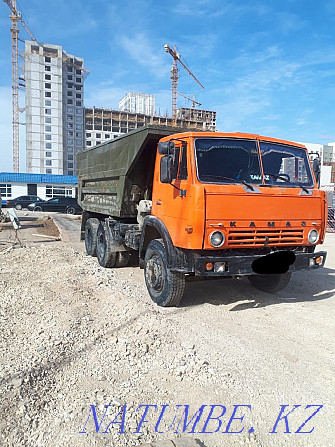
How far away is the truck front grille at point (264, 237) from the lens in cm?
470

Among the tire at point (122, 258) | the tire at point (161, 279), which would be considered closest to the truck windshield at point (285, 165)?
the tire at point (161, 279)

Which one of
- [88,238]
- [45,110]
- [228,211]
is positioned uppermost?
[45,110]

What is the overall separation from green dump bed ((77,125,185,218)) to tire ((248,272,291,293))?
9.14 ft

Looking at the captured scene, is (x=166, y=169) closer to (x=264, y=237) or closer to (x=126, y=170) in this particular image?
(x=264, y=237)

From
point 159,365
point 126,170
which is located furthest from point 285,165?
point 159,365

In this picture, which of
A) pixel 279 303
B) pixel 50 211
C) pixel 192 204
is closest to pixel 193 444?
pixel 192 204

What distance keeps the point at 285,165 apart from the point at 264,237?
1391mm

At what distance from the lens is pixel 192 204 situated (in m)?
4.57

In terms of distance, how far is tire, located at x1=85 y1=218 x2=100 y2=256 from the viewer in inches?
367

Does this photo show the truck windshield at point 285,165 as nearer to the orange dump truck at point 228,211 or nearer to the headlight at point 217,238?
the orange dump truck at point 228,211

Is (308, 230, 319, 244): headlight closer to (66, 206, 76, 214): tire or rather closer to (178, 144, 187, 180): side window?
(178, 144, 187, 180): side window

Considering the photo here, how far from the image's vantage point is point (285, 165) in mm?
5465

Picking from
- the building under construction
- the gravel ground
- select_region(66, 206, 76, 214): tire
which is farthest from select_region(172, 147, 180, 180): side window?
the building under construction

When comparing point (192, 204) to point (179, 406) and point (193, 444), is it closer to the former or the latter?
point (179, 406)
